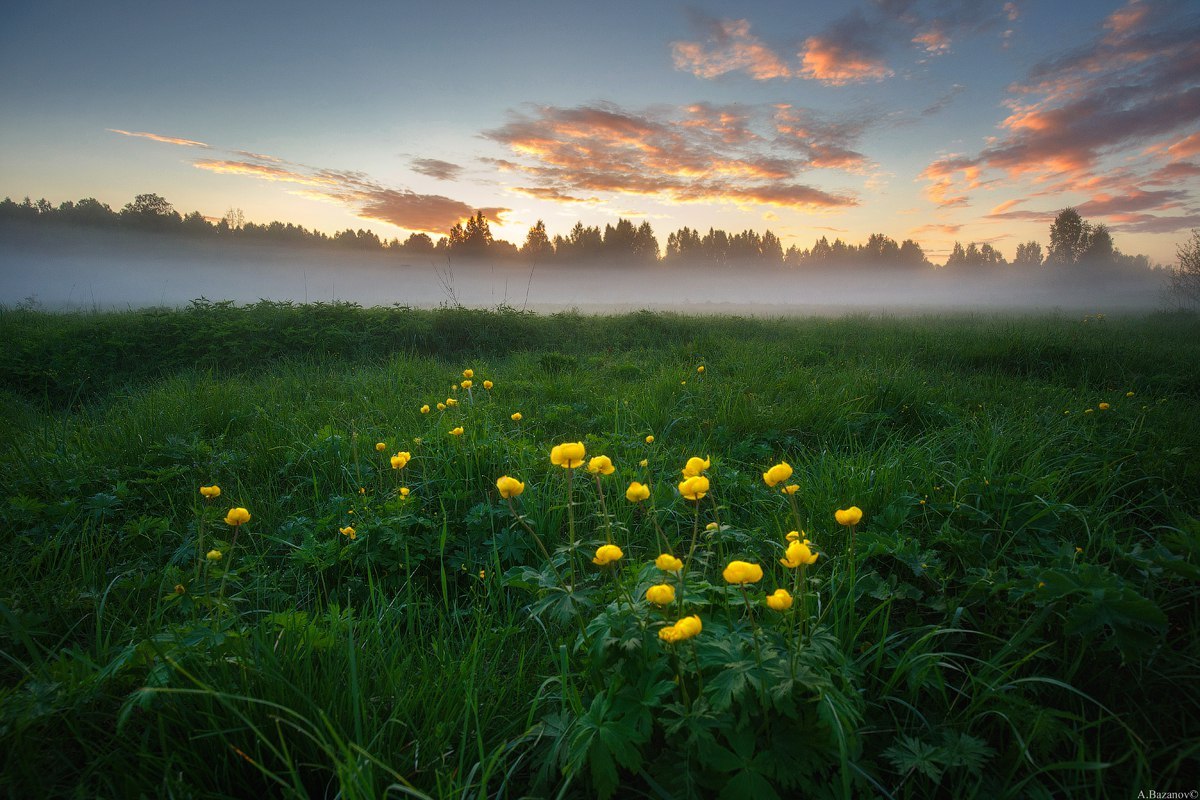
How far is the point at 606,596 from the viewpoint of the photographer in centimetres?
166

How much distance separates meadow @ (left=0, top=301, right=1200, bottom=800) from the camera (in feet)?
3.77

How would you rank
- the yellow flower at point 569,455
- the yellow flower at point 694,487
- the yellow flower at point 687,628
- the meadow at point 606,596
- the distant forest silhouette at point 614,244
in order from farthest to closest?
the distant forest silhouette at point 614,244, the yellow flower at point 569,455, the yellow flower at point 694,487, the meadow at point 606,596, the yellow flower at point 687,628

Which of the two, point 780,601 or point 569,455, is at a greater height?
point 569,455

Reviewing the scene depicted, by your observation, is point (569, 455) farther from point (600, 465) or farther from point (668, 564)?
point (668, 564)

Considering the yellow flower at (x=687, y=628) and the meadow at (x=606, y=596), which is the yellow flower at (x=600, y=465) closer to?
the meadow at (x=606, y=596)

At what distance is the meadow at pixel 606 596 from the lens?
3.77 feet

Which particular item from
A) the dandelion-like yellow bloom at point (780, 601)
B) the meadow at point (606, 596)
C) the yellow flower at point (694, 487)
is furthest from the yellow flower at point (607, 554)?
the dandelion-like yellow bloom at point (780, 601)

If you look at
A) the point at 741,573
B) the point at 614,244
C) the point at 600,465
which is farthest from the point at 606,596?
the point at 614,244

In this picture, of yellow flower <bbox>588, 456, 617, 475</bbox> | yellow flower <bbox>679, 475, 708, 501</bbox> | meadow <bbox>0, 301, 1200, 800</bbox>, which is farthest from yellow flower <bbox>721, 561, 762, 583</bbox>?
yellow flower <bbox>588, 456, 617, 475</bbox>

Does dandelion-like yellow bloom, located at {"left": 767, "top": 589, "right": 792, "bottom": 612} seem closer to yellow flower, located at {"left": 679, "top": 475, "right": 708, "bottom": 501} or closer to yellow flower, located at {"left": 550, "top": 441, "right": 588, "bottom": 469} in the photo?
yellow flower, located at {"left": 679, "top": 475, "right": 708, "bottom": 501}

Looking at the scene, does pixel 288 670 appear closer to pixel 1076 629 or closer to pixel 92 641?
pixel 92 641

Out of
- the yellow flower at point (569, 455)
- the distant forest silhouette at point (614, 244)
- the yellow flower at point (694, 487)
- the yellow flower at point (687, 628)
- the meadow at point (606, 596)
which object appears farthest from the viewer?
the distant forest silhouette at point (614, 244)

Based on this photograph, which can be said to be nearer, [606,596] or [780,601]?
[780,601]

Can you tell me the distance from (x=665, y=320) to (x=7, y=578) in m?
11.5
